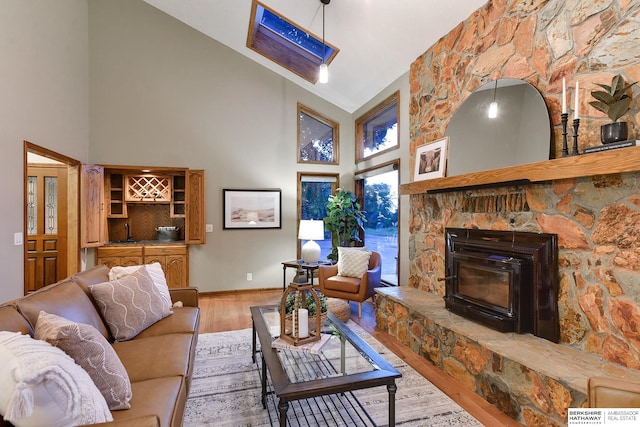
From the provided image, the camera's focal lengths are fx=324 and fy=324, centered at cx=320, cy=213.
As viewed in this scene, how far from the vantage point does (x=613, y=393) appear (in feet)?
3.84

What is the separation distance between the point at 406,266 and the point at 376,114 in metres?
2.50

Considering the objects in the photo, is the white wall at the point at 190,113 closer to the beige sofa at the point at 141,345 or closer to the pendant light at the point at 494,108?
the pendant light at the point at 494,108

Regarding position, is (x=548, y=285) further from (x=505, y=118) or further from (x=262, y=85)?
(x=262, y=85)

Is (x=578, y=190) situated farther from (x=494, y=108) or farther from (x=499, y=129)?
(x=494, y=108)

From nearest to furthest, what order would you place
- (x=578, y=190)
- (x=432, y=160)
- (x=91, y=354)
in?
(x=91, y=354), (x=578, y=190), (x=432, y=160)

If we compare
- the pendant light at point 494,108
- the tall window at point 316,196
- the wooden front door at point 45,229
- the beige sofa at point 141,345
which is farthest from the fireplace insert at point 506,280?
the wooden front door at point 45,229

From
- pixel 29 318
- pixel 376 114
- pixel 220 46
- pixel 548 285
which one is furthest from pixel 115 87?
pixel 548 285

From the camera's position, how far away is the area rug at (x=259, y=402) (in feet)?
6.86

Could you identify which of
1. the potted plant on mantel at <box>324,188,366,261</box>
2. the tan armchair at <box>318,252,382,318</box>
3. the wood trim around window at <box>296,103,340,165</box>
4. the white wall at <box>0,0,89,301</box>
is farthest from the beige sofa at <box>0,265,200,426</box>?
the wood trim around window at <box>296,103,340,165</box>

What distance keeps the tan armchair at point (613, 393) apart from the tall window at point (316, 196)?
4774mm

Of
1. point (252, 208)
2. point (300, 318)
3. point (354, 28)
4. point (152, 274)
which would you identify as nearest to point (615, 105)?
point (300, 318)

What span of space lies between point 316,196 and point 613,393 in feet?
16.7

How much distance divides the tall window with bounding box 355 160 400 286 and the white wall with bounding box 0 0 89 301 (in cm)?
422

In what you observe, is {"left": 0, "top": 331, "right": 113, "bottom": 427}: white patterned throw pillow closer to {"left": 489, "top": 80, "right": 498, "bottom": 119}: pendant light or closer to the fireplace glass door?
the fireplace glass door
